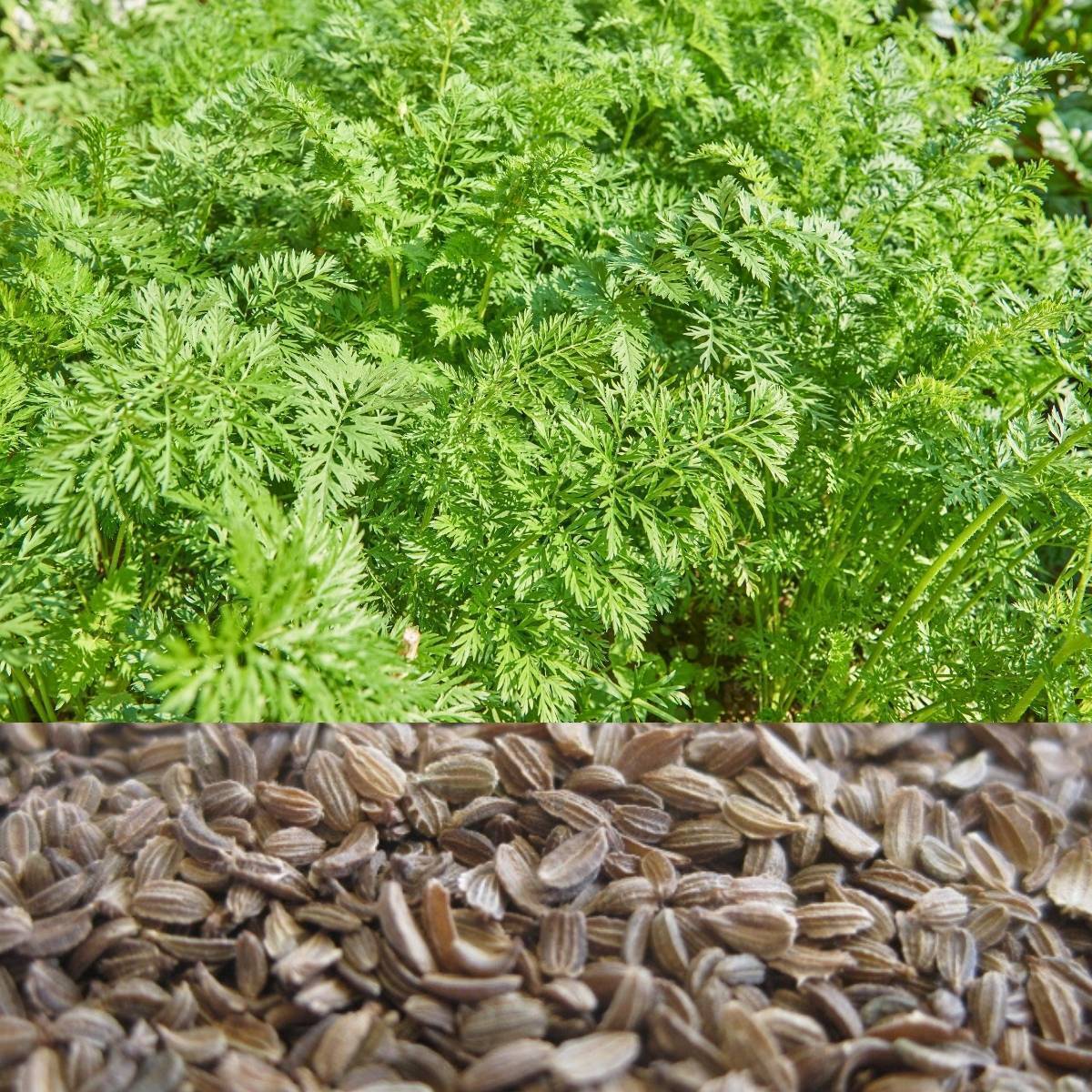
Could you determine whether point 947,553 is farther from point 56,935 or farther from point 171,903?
point 56,935

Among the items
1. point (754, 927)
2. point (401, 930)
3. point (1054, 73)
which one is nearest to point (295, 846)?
point (401, 930)

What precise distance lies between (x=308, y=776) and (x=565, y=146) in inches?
51.2

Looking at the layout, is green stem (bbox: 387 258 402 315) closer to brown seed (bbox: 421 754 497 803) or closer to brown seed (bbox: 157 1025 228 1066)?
brown seed (bbox: 421 754 497 803)

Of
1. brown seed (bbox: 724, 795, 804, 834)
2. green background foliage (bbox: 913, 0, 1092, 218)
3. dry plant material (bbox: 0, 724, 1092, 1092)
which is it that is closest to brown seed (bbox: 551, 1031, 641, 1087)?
dry plant material (bbox: 0, 724, 1092, 1092)

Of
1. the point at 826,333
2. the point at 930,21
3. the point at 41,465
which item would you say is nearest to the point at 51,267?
the point at 41,465

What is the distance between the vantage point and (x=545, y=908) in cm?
101

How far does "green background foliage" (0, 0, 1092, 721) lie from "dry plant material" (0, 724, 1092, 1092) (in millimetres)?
148

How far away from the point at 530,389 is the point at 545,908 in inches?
37.6

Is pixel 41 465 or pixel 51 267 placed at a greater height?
pixel 51 267

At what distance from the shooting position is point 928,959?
1003 millimetres

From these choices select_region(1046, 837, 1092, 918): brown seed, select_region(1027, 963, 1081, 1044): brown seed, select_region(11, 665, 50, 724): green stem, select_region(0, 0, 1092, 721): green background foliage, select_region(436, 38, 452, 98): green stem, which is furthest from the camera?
select_region(436, 38, 452, 98): green stem

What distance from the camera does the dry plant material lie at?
0.89 metres

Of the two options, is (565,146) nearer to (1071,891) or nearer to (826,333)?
(826,333)

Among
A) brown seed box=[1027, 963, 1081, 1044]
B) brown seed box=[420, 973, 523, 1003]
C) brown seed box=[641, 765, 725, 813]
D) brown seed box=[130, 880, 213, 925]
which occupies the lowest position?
brown seed box=[1027, 963, 1081, 1044]
